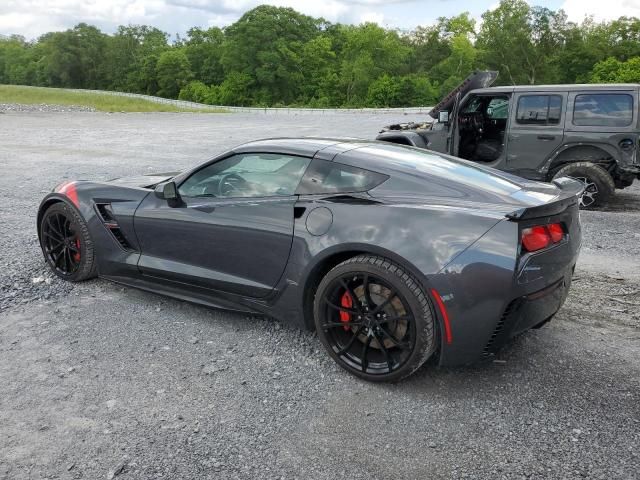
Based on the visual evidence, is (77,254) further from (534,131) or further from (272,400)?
(534,131)

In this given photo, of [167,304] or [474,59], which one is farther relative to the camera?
[474,59]

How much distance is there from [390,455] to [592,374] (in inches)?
57.6

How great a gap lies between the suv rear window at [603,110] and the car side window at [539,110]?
0.25 meters

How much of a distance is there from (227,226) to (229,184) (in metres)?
0.35

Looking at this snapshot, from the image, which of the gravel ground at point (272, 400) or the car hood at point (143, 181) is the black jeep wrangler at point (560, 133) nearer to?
the gravel ground at point (272, 400)

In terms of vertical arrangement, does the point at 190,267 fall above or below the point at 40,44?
below

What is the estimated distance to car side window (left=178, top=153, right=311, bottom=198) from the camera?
3.60 m

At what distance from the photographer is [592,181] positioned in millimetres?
7719

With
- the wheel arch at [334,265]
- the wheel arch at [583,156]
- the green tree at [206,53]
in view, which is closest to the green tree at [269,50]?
the green tree at [206,53]

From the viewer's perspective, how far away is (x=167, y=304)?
434 cm

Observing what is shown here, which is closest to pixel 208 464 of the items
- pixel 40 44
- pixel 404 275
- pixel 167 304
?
pixel 404 275

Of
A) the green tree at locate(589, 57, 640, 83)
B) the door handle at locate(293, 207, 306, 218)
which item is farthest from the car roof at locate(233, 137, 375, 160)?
the green tree at locate(589, 57, 640, 83)

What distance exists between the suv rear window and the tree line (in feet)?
143

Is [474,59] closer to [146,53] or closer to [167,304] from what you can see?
[146,53]
